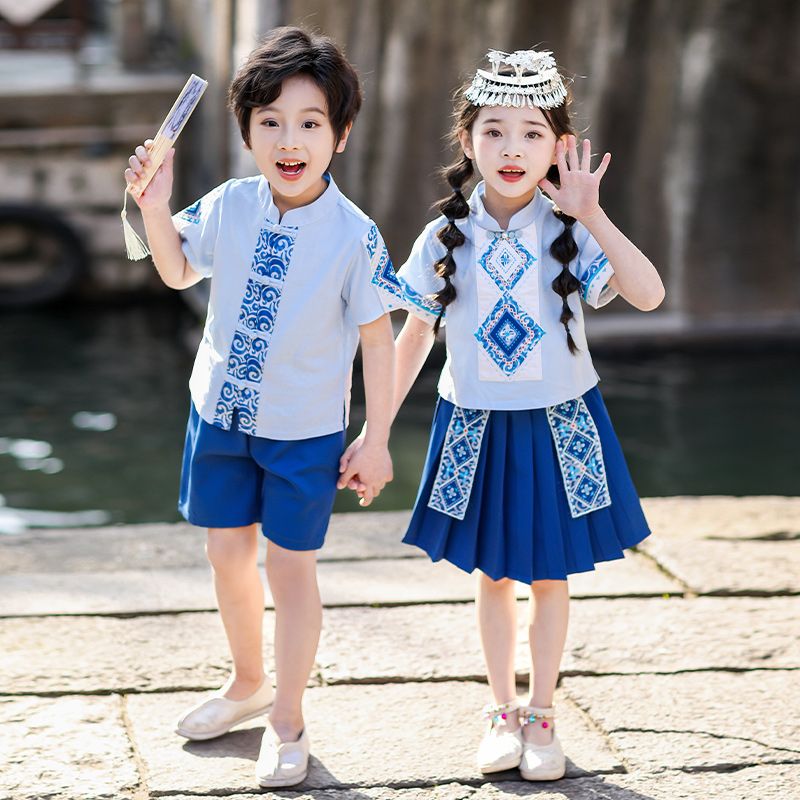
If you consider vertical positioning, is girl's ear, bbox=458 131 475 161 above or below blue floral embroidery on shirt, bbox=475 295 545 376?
above

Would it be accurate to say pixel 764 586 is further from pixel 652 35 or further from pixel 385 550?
pixel 652 35

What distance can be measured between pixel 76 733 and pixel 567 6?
5767 millimetres

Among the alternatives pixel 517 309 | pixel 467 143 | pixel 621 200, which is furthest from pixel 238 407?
pixel 621 200

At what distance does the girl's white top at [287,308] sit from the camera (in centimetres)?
218

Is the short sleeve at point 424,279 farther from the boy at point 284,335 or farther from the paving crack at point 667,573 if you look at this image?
the paving crack at point 667,573

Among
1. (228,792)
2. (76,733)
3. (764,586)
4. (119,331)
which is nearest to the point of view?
(228,792)

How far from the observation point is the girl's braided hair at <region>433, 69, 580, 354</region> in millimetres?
2232

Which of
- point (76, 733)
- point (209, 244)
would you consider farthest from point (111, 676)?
point (209, 244)

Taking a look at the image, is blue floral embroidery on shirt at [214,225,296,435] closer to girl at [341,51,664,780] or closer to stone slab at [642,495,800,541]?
girl at [341,51,664,780]

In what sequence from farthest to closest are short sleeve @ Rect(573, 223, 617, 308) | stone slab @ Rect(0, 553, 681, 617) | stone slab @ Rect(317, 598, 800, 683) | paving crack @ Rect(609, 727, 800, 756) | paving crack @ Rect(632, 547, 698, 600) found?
paving crack @ Rect(632, 547, 698, 600), stone slab @ Rect(0, 553, 681, 617), stone slab @ Rect(317, 598, 800, 683), paving crack @ Rect(609, 727, 800, 756), short sleeve @ Rect(573, 223, 617, 308)

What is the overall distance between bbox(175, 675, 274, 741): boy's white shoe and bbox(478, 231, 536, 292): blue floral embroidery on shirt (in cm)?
89

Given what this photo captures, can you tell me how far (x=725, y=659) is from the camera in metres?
2.69

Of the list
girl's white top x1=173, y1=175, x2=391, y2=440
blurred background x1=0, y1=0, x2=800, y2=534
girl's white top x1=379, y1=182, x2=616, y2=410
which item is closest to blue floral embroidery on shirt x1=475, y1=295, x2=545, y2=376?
girl's white top x1=379, y1=182, x2=616, y2=410

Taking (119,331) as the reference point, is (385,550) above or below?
above
